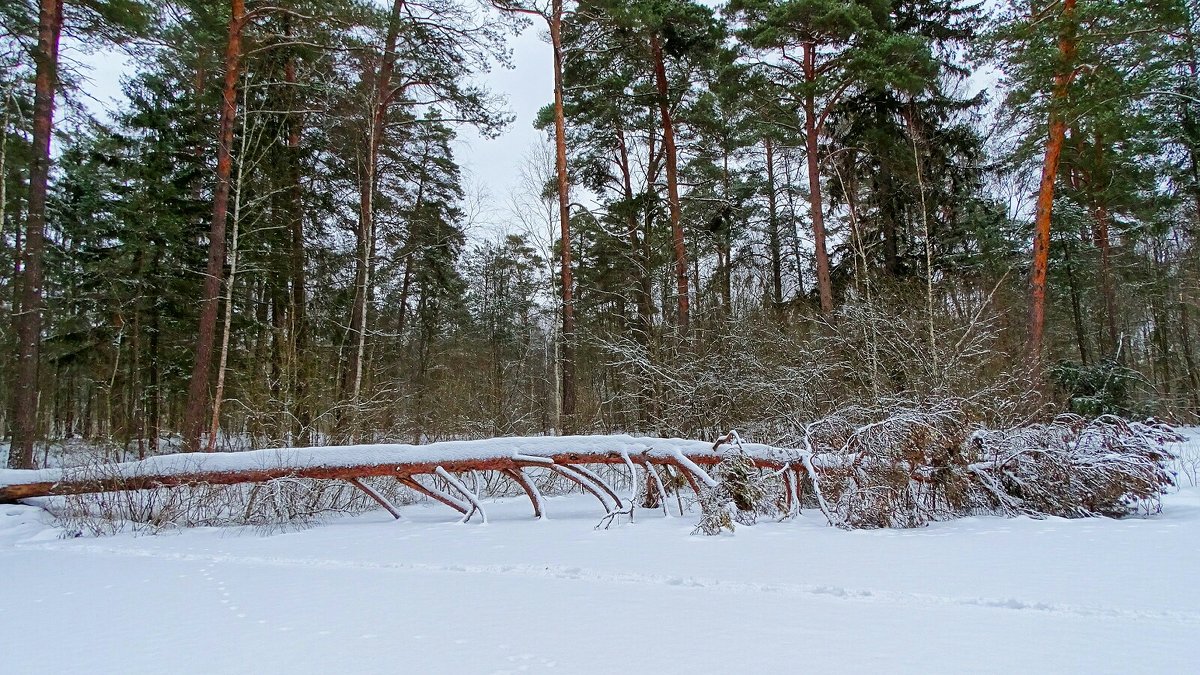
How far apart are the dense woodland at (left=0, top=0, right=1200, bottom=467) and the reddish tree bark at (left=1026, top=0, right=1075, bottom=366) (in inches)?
2.5

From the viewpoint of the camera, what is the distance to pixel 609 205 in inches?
678

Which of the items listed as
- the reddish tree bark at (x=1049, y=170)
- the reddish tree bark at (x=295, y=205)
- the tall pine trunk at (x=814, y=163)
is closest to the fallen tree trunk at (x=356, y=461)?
the reddish tree bark at (x=295, y=205)

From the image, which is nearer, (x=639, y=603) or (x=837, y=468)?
(x=639, y=603)

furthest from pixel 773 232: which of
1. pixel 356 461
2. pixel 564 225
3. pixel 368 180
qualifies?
pixel 356 461

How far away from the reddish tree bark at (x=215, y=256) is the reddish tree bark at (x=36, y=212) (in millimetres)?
2157

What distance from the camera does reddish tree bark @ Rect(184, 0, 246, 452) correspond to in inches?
396

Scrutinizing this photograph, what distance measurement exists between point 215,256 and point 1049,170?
15.9m

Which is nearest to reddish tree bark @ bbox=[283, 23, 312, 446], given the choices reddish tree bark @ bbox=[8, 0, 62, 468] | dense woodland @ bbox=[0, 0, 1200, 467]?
dense woodland @ bbox=[0, 0, 1200, 467]

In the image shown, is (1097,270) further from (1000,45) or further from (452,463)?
(452,463)

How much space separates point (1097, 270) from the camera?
68.8ft

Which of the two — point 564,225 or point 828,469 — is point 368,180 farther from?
point 828,469

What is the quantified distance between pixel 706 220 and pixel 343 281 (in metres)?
11.1

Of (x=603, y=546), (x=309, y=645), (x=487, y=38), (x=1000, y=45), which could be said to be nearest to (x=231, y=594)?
(x=309, y=645)

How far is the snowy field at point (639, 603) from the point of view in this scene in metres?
2.52
